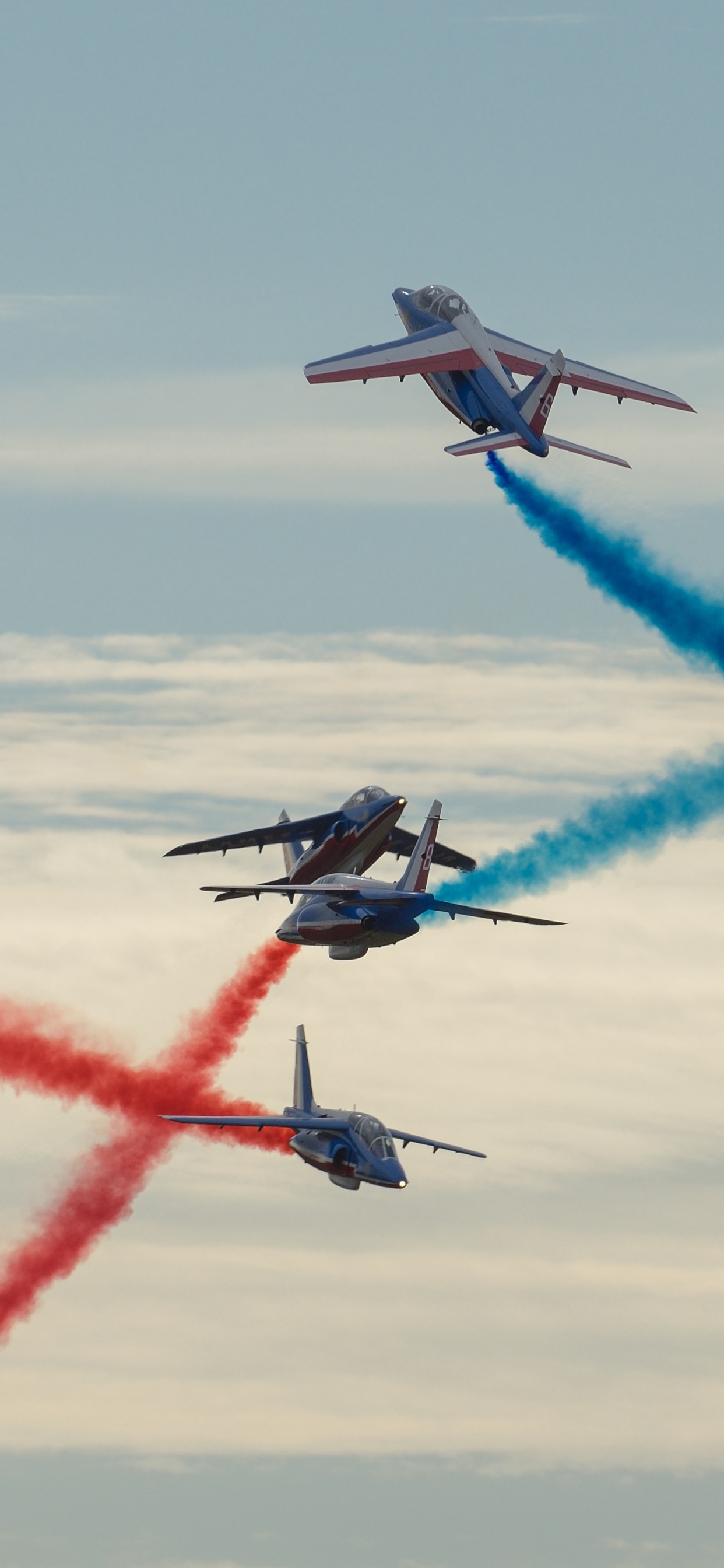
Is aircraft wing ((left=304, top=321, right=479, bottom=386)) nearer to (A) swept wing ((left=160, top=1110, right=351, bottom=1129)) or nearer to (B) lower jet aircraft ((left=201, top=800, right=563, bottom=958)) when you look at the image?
(B) lower jet aircraft ((left=201, top=800, right=563, bottom=958))

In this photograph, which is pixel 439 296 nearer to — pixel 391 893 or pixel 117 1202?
pixel 391 893

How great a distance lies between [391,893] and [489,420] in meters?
19.2

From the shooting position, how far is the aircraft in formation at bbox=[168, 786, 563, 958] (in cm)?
10856

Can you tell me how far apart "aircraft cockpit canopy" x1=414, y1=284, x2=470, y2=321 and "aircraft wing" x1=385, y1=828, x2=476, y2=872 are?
70.4 ft

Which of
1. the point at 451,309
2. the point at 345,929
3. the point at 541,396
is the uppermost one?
the point at 451,309

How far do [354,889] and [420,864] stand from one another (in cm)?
341

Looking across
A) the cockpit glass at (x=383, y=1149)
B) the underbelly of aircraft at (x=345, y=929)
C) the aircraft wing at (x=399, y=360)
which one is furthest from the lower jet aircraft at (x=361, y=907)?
the aircraft wing at (x=399, y=360)

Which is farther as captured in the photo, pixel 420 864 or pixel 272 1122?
pixel 272 1122

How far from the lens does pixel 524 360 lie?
124m

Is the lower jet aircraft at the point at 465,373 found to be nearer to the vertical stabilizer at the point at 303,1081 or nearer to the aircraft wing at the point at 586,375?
the aircraft wing at the point at 586,375

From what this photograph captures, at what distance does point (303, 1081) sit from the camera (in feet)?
403

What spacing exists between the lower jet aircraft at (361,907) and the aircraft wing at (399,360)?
17.0 metres

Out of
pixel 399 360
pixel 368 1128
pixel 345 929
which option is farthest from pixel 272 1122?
pixel 399 360

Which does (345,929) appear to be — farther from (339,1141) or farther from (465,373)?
(465,373)
